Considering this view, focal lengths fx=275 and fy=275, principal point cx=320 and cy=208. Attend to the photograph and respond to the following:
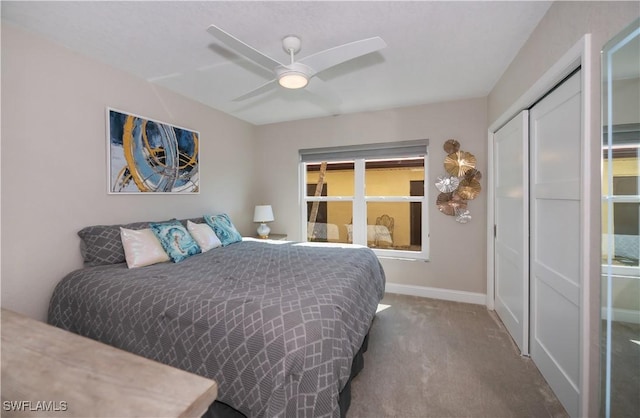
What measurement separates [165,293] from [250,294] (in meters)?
0.52

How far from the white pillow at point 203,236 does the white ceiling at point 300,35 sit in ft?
4.97

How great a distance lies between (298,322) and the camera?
4.38 ft

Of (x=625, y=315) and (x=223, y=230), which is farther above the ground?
(x=223, y=230)

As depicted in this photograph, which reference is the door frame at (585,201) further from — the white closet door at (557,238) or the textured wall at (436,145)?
the textured wall at (436,145)

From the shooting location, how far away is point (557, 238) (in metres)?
1.81

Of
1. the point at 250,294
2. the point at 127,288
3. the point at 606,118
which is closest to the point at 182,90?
the point at 127,288

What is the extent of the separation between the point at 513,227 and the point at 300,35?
2.45 m

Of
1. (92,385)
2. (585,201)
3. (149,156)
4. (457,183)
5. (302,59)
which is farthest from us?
(457,183)

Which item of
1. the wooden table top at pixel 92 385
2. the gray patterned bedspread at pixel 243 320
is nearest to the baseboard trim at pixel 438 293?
the gray patterned bedspread at pixel 243 320

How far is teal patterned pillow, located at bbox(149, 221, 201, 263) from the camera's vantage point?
7.94 feet

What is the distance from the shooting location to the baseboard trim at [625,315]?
3.37 feet

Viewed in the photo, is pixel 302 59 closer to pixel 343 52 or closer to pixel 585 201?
pixel 343 52

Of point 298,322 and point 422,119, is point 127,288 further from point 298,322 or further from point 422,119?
point 422,119

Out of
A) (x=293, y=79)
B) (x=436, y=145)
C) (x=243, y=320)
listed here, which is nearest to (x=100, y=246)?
(x=243, y=320)
